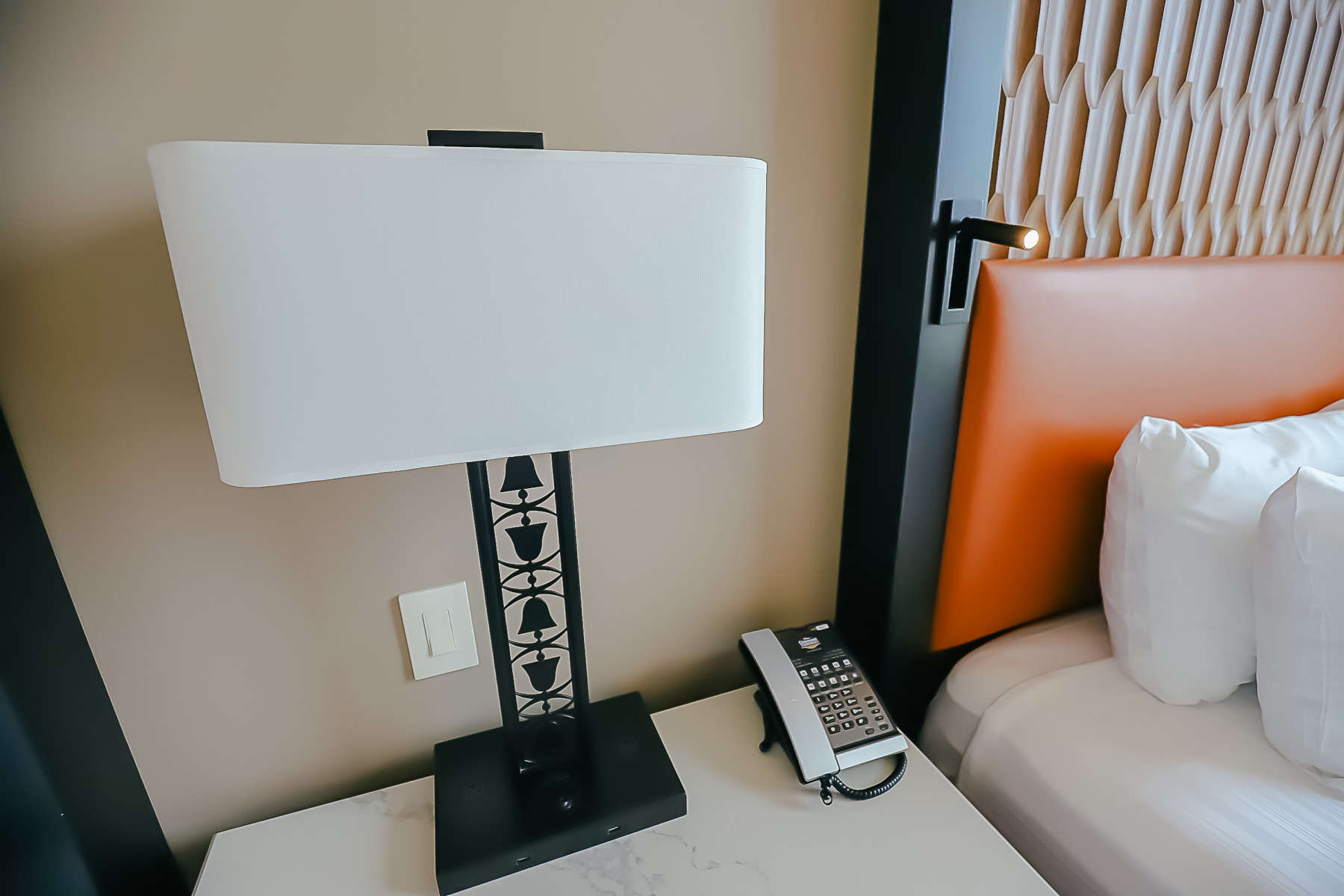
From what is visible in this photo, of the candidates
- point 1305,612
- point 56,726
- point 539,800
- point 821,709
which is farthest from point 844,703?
point 56,726

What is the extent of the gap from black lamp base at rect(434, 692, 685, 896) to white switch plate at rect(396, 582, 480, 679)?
0.10 metres

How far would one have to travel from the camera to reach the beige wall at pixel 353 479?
1.88ft

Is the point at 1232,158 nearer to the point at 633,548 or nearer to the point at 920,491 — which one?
the point at 920,491

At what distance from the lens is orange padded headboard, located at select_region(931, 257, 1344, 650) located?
2.69 feet

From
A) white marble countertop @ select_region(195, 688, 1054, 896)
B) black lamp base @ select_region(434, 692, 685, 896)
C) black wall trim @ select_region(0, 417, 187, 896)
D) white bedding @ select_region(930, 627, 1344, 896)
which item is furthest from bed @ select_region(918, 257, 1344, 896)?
black wall trim @ select_region(0, 417, 187, 896)

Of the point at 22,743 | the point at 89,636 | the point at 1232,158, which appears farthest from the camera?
the point at 1232,158

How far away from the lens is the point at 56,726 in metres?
0.61

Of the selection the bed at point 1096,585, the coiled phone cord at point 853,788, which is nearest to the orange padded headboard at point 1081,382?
the bed at point 1096,585

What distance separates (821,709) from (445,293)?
2.07ft

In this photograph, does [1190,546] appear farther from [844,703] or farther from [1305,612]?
[844,703]

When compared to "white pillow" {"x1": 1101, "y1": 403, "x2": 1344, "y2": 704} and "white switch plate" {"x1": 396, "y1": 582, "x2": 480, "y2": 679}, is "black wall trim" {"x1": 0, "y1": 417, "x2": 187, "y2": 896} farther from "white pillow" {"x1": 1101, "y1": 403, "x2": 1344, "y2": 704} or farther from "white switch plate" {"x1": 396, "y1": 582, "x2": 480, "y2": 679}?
"white pillow" {"x1": 1101, "y1": 403, "x2": 1344, "y2": 704}

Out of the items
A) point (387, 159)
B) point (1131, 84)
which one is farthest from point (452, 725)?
point (1131, 84)

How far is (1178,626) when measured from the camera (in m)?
0.79

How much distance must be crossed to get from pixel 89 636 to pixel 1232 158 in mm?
1523
